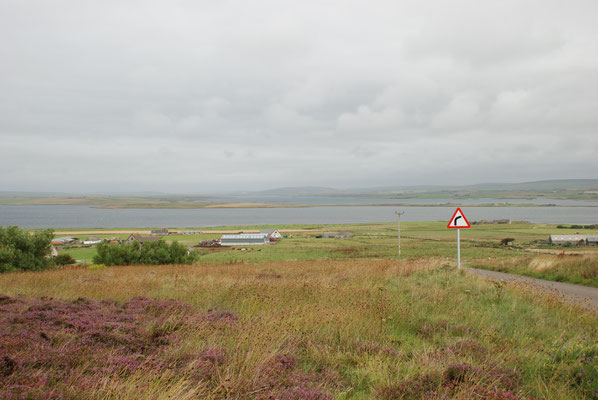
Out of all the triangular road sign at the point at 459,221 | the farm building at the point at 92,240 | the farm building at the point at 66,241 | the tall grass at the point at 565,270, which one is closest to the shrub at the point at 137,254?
the triangular road sign at the point at 459,221

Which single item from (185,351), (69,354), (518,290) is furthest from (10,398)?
(518,290)

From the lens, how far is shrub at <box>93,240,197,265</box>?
3226 cm

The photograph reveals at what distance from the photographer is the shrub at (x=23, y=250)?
21734mm

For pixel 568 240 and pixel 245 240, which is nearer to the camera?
pixel 568 240

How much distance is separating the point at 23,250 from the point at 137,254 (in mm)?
9851

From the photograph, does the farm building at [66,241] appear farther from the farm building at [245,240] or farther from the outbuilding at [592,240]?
the outbuilding at [592,240]

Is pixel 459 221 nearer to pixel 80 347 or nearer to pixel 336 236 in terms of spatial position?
pixel 80 347

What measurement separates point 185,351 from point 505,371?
403cm

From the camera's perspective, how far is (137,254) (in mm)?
32656

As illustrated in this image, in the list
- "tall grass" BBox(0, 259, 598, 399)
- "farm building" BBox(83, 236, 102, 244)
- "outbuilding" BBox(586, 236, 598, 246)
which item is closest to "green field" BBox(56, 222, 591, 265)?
"outbuilding" BBox(586, 236, 598, 246)

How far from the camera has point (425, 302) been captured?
26.2 feet

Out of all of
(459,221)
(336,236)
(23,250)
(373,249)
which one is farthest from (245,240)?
(459,221)

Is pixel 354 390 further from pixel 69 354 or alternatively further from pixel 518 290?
pixel 518 290

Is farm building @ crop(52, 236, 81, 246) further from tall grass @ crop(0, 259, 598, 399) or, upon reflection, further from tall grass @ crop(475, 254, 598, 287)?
tall grass @ crop(475, 254, 598, 287)
